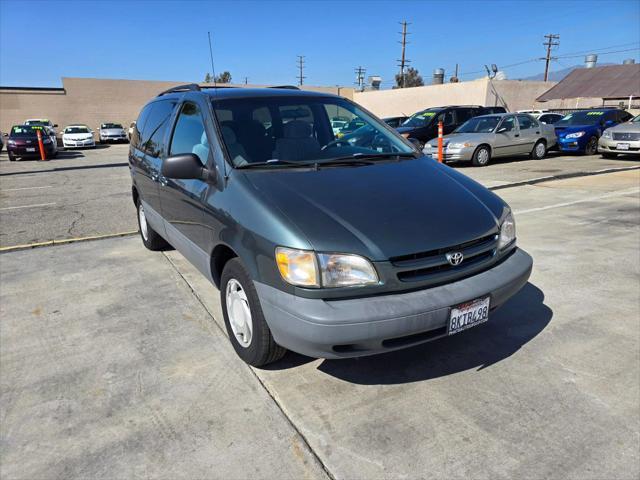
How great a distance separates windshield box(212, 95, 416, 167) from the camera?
10.6 ft

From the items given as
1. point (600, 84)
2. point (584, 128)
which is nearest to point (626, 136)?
point (584, 128)

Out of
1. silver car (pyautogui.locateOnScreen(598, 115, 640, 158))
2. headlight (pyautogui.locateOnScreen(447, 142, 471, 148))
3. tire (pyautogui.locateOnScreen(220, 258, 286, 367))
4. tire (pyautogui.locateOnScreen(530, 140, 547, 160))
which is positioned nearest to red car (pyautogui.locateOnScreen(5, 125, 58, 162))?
headlight (pyautogui.locateOnScreen(447, 142, 471, 148))

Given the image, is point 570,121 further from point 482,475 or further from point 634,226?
point 482,475

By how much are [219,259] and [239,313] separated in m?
0.46

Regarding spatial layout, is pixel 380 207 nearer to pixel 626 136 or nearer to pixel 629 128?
pixel 626 136

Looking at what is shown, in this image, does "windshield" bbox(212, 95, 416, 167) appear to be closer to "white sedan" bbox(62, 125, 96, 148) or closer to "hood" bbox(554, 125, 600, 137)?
"hood" bbox(554, 125, 600, 137)

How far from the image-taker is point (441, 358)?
306 centimetres

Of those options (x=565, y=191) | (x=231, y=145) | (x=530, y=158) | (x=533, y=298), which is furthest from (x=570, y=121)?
(x=231, y=145)

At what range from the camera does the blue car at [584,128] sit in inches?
596

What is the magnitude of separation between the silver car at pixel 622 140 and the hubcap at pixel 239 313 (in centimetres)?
1401

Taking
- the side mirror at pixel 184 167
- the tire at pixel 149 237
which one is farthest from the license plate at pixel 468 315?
the tire at pixel 149 237

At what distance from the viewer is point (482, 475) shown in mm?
2100

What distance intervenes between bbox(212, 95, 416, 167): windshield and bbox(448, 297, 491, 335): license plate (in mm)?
1443

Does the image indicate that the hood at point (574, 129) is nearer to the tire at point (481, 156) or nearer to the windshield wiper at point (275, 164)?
the tire at point (481, 156)
